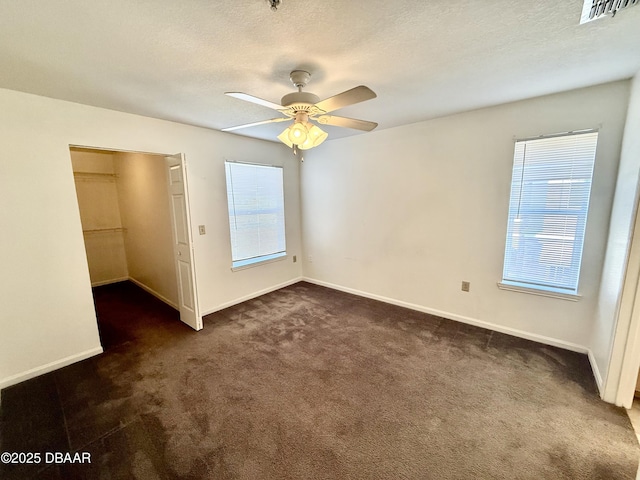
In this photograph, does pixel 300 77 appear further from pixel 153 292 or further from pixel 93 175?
pixel 93 175

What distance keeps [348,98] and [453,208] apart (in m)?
2.10

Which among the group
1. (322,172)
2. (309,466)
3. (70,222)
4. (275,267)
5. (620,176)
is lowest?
(309,466)

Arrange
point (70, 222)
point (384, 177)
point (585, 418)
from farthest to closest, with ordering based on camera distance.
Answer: point (384, 177) → point (70, 222) → point (585, 418)

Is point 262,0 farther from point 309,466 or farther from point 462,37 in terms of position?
point 309,466

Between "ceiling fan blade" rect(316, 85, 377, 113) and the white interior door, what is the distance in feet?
6.18

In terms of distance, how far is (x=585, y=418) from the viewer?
174 centimetres

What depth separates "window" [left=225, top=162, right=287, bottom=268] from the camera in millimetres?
3662

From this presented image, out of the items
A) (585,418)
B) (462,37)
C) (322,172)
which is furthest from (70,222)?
(585,418)

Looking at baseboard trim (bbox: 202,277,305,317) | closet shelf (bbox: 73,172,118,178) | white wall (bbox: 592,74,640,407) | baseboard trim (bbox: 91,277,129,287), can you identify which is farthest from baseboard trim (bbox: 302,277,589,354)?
closet shelf (bbox: 73,172,118,178)

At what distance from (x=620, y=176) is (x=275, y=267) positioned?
405 centimetres

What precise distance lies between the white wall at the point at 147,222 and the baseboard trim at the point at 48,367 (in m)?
1.14

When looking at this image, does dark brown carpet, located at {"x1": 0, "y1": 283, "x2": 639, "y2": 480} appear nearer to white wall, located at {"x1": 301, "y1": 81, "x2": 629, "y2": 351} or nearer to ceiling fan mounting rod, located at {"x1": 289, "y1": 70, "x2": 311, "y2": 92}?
white wall, located at {"x1": 301, "y1": 81, "x2": 629, "y2": 351}

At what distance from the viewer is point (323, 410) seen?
1.85 meters

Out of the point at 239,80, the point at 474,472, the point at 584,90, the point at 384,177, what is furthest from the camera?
the point at 384,177
